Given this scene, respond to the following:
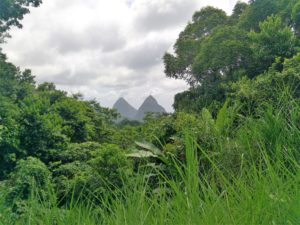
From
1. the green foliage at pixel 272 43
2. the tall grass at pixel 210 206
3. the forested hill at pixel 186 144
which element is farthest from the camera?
the green foliage at pixel 272 43

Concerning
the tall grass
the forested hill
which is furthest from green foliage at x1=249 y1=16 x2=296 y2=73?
the tall grass

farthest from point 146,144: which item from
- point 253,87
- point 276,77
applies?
point 276,77

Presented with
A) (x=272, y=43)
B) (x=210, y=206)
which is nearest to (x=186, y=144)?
(x=210, y=206)

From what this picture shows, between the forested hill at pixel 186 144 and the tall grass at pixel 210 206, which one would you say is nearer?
the tall grass at pixel 210 206

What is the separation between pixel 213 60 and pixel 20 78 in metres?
7.38

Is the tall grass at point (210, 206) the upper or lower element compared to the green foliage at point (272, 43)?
lower

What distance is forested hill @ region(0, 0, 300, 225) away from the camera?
127 centimetres

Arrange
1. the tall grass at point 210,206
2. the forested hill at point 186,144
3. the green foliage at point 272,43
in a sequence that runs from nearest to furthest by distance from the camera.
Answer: the tall grass at point 210,206 → the forested hill at point 186,144 → the green foliage at point 272,43

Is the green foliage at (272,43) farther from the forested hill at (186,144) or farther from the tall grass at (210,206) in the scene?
the tall grass at (210,206)

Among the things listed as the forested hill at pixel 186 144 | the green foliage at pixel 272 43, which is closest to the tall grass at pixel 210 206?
the forested hill at pixel 186 144

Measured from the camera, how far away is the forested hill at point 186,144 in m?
1.27

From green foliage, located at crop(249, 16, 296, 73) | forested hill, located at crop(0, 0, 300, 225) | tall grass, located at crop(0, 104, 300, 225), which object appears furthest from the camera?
green foliage, located at crop(249, 16, 296, 73)

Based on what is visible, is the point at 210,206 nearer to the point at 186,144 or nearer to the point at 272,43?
the point at 186,144

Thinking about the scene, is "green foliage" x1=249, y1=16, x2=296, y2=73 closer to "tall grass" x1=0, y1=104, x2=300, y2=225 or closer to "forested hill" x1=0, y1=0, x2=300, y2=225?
"forested hill" x1=0, y1=0, x2=300, y2=225
